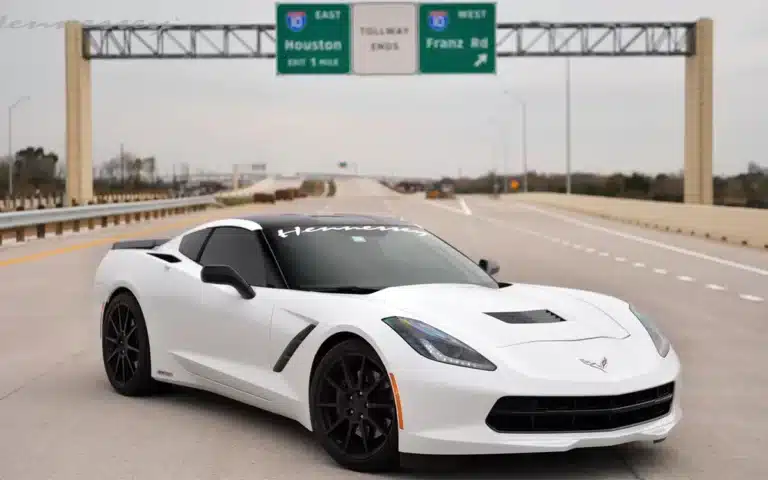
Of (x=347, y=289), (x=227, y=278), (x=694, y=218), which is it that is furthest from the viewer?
(x=694, y=218)

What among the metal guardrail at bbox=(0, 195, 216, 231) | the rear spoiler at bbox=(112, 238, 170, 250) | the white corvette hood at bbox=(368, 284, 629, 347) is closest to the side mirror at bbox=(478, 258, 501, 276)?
the white corvette hood at bbox=(368, 284, 629, 347)

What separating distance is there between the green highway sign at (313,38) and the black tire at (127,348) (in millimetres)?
41699

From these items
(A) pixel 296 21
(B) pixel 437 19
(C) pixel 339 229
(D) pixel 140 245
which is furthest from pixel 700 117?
(C) pixel 339 229

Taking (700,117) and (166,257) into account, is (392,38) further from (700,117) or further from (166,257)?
(166,257)

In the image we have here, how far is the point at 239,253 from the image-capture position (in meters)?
8.01

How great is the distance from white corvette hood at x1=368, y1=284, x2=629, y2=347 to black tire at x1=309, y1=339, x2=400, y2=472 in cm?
36

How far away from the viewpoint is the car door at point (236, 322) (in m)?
7.18

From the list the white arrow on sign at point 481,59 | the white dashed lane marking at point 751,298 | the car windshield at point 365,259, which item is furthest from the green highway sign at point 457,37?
the car windshield at point 365,259

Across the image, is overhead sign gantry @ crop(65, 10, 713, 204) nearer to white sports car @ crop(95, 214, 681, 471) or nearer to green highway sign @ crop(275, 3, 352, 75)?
green highway sign @ crop(275, 3, 352, 75)

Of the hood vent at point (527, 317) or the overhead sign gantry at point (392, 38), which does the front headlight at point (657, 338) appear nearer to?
the hood vent at point (527, 317)

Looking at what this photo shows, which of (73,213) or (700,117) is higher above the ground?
(700,117)

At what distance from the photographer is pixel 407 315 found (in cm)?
633

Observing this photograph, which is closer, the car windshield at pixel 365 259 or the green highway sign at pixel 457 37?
the car windshield at pixel 365 259

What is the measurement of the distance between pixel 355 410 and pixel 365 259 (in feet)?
5.37
